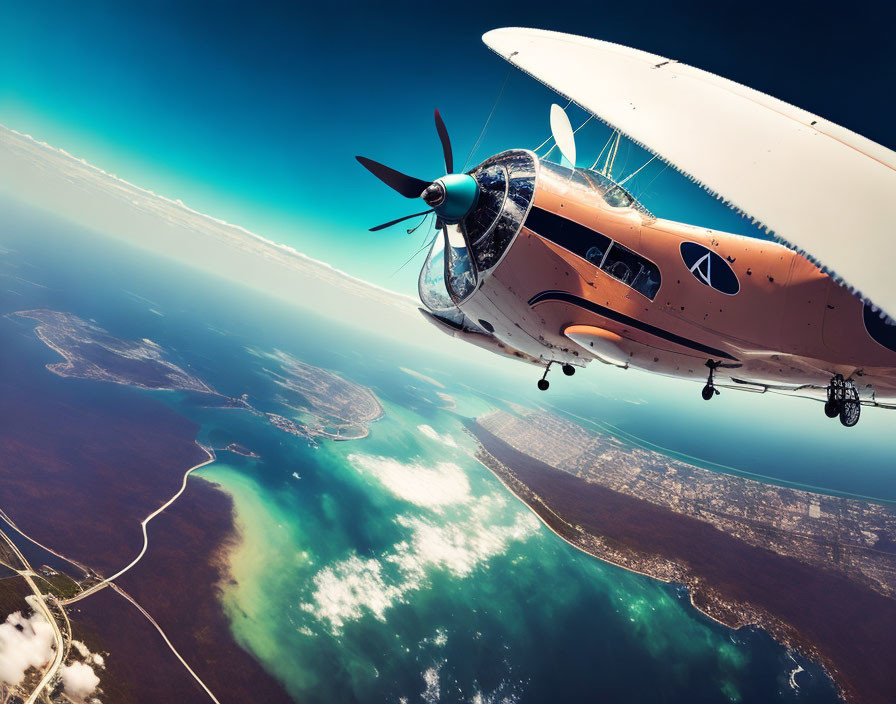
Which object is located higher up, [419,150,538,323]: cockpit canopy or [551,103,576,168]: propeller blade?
[551,103,576,168]: propeller blade

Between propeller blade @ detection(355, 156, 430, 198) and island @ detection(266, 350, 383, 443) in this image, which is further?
island @ detection(266, 350, 383, 443)

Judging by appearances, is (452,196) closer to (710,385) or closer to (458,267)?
(458,267)

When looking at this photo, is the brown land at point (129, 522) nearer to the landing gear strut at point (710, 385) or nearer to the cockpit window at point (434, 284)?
the cockpit window at point (434, 284)

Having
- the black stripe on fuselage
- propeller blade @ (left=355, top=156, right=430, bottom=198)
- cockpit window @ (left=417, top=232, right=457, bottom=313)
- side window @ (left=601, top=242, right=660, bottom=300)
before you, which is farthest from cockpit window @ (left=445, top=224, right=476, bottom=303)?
side window @ (left=601, top=242, right=660, bottom=300)

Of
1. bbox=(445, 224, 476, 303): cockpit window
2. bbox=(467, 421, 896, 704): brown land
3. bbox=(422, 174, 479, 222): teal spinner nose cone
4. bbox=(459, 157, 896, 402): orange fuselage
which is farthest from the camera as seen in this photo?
bbox=(467, 421, 896, 704): brown land

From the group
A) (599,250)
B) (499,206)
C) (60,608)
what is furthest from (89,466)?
(599,250)

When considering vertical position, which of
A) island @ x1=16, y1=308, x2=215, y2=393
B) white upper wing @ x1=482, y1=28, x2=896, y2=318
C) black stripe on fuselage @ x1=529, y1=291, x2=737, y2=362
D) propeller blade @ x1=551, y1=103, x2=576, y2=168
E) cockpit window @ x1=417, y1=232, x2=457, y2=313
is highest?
propeller blade @ x1=551, y1=103, x2=576, y2=168

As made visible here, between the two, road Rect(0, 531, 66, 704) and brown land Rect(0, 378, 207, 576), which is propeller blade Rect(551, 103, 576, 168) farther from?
brown land Rect(0, 378, 207, 576)
